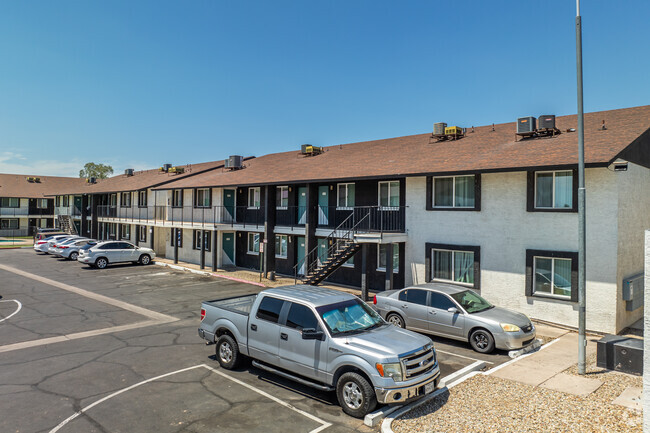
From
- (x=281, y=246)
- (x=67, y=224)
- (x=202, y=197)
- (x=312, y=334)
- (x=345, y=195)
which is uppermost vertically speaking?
(x=202, y=197)

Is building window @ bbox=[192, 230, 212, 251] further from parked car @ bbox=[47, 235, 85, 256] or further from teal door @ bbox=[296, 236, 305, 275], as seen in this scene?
parked car @ bbox=[47, 235, 85, 256]

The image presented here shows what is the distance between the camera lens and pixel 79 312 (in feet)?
49.6

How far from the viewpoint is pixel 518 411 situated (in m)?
7.26

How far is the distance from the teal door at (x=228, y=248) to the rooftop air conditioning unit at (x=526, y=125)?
1850 cm

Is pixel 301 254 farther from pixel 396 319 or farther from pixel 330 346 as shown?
pixel 330 346

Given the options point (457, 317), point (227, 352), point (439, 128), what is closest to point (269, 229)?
point (439, 128)

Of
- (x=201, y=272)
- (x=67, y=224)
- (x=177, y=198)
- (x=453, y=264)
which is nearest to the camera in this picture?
(x=453, y=264)

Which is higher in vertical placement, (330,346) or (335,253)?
(335,253)

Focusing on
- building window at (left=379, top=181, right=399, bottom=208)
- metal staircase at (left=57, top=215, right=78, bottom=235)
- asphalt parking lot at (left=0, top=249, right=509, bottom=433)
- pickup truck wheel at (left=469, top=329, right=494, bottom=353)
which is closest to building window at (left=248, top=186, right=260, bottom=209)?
building window at (left=379, top=181, right=399, bottom=208)

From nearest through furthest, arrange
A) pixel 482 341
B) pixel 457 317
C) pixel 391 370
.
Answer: pixel 391 370 → pixel 482 341 → pixel 457 317

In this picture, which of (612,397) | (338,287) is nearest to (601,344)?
(612,397)

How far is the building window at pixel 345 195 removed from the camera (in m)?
21.0

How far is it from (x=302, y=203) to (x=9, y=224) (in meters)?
55.5

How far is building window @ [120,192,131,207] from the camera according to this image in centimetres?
3925
